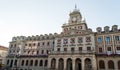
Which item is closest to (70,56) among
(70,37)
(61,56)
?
(61,56)

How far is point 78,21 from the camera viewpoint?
163 feet

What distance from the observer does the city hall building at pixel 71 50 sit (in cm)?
3838

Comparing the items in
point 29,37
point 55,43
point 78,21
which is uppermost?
point 78,21

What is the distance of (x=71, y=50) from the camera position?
143ft

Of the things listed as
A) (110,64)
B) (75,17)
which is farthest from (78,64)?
(75,17)

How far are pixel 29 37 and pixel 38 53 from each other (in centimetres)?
1078

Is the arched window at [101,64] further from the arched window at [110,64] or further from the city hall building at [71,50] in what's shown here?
the arched window at [110,64]

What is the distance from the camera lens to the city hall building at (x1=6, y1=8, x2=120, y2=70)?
38375 mm

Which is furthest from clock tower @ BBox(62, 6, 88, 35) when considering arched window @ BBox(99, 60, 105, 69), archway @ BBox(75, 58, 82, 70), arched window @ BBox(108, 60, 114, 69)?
arched window @ BBox(108, 60, 114, 69)

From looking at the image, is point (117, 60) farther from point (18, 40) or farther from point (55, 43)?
point (18, 40)

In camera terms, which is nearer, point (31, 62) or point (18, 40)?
point (31, 62)

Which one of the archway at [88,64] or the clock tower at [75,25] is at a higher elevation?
the clock tower at [75,25]

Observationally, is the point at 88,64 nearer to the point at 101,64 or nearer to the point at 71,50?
the point at 101,64

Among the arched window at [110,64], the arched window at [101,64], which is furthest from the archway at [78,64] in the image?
the arched window at [110,64]
